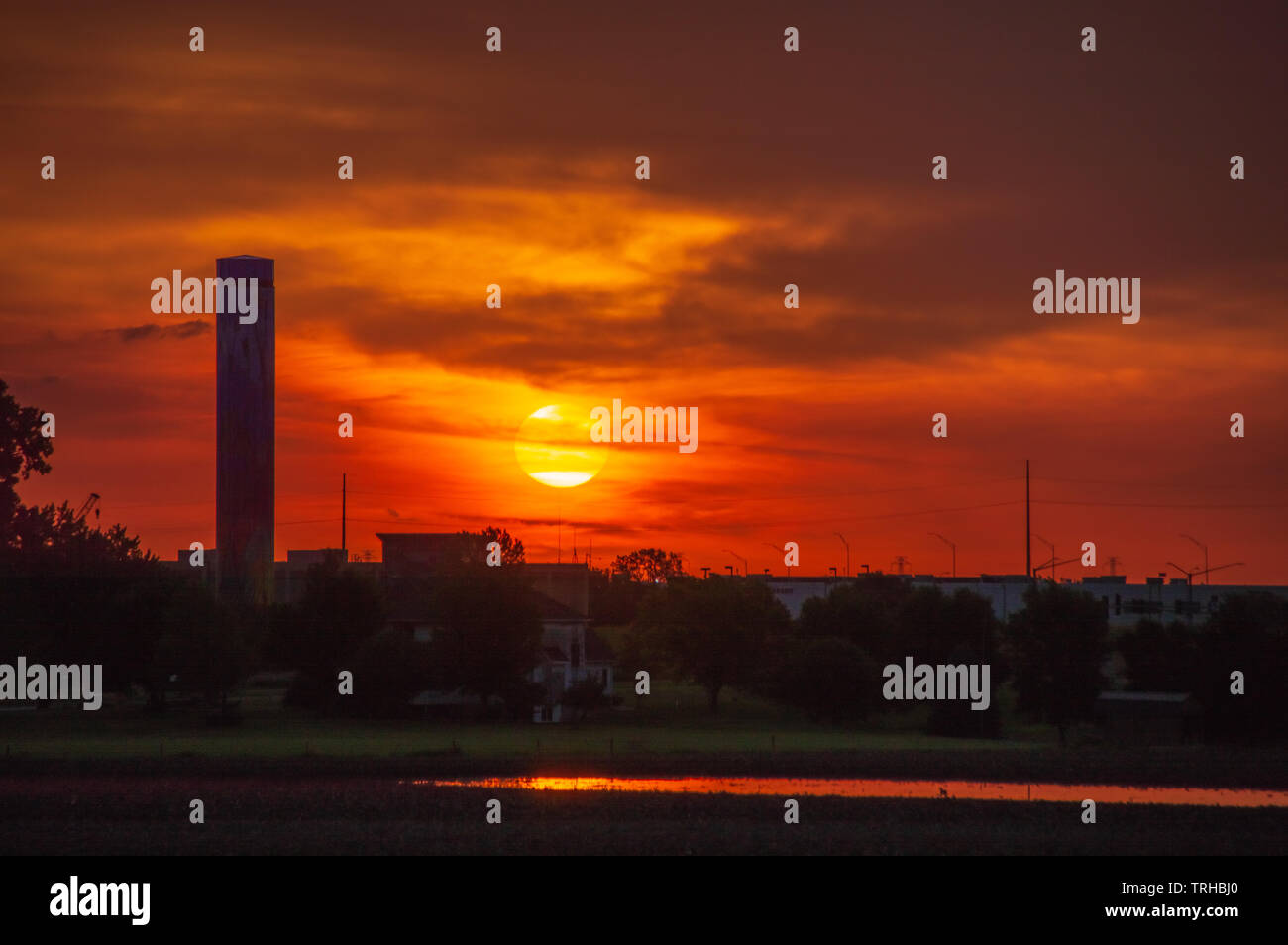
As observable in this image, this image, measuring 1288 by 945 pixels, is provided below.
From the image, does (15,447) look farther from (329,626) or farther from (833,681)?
→ (833,681)

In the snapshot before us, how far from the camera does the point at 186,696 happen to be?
3629 inches

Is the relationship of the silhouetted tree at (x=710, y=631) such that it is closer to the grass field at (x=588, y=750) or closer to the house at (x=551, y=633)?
the house at (x=551, y=633)

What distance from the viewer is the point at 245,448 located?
19250 centimetres

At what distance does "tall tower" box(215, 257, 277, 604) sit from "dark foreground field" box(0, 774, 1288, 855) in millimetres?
136387

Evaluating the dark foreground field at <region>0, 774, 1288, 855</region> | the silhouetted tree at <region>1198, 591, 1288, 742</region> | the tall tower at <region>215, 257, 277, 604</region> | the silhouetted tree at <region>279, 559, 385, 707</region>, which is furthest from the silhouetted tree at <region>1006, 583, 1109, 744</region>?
the tall tower at <region>215, 257, 277, 604</region>

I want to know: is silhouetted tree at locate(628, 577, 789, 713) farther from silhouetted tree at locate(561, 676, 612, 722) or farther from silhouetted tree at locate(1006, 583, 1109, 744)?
silhouetted tree at locate(1006, 583, 1109, 744)

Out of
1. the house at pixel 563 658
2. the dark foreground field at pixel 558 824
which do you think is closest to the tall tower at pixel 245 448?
the house at pixel 563 658

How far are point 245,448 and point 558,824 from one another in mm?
162279

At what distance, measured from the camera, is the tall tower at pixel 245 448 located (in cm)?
18450

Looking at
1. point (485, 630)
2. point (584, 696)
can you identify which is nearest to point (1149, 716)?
point (584, 696)

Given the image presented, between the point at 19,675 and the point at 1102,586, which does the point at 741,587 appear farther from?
the point at 1102,586

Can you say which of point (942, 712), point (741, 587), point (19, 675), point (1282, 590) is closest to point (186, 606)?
point (19, 675)
